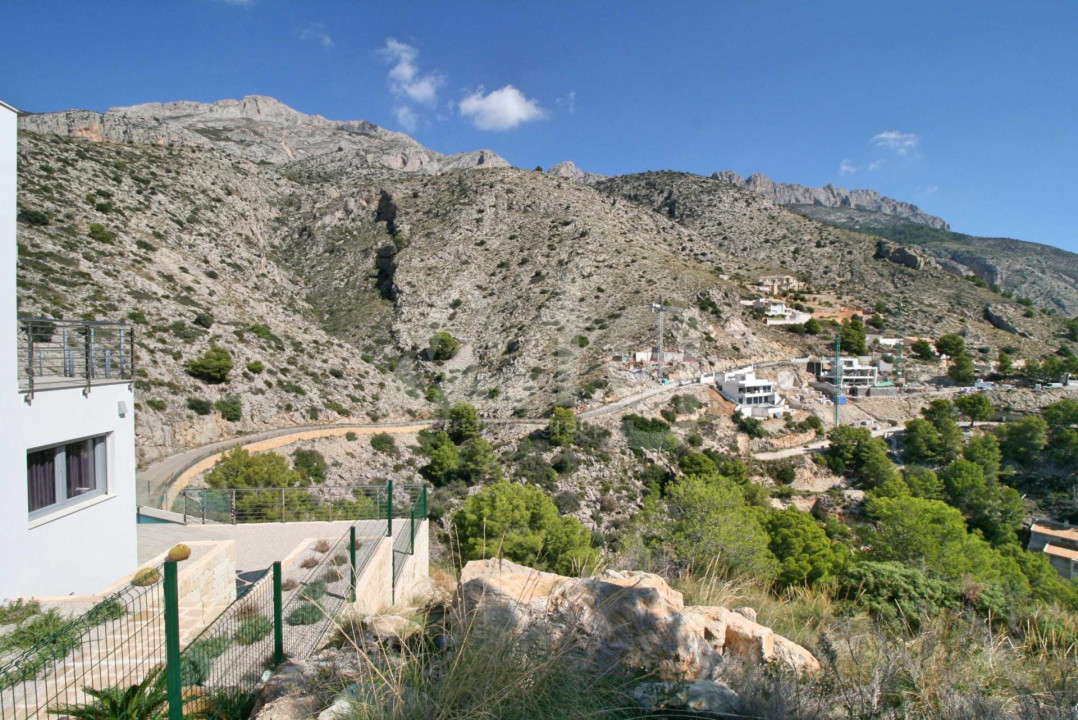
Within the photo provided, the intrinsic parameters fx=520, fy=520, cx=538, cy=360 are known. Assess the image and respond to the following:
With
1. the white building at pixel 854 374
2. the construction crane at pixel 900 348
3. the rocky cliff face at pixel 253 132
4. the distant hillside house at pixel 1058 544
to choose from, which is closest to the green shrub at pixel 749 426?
the white building at pixel 854 374

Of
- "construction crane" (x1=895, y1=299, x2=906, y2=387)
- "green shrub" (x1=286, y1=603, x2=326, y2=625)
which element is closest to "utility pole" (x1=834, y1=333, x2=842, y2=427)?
"construction crane" (x1=895, y1=299, x2=906, y2=387)

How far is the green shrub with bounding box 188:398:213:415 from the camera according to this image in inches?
984

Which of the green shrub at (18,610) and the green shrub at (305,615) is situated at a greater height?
the green shrub at (18,610)

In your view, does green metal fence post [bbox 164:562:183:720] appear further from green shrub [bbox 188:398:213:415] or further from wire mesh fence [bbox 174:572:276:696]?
green shrub [bbox 188:398:213:415]

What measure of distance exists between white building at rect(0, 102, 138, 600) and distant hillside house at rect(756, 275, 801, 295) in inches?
2479

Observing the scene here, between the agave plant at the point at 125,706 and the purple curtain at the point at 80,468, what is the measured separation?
3.59 m

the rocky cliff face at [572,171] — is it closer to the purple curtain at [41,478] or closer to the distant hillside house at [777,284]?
the distant hillside house at [777,284]

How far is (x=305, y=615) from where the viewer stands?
17.3ft

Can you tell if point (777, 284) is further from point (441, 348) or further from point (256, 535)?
point (256, 535)

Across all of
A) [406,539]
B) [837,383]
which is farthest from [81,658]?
[837,383]

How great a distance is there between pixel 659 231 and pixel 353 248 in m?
37.3

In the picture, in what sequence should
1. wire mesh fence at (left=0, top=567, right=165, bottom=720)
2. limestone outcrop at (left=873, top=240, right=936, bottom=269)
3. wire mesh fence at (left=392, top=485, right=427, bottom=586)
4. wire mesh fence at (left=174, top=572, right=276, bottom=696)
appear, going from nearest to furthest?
1. wire mesh fence at (left=0, top=567, right=165, bottom=720)
2. wire mesh fence at (left=174, top=572, right=276, bottom=696)
3. wire mesh fence at (left=392, top=485, right=427, bottom=586)
4. limestone outcrop at (left=873, top=240, right=936, bottom=269)

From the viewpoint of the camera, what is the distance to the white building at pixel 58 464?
512 centimetres

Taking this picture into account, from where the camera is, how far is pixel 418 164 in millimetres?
97125
